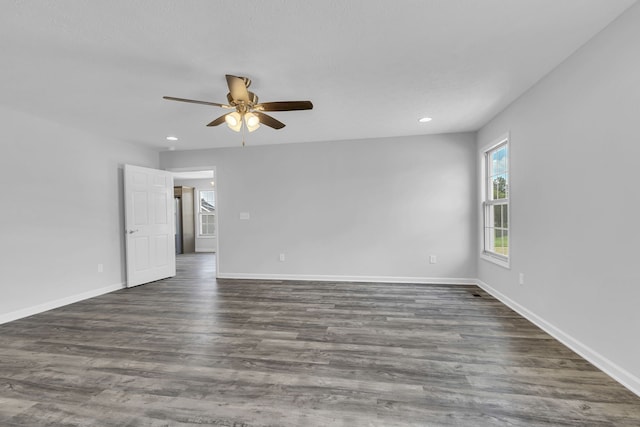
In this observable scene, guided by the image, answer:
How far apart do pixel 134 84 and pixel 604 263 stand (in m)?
4.06

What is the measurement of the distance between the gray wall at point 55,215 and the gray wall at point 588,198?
18.2ft

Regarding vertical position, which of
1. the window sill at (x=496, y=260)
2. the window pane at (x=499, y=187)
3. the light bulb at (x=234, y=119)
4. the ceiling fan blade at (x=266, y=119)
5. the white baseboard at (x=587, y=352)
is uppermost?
the ceiling fan blade at (x=266, y=119)

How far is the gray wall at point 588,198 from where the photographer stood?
1776 millimetres

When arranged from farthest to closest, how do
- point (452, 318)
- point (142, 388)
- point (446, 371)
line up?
Answer: point (452, 318) → point (446, 371) → point (142, 388)

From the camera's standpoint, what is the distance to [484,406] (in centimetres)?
167

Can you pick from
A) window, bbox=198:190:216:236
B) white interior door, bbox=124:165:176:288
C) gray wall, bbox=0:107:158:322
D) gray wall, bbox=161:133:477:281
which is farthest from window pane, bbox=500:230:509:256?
window, bbox=198:190:216:236

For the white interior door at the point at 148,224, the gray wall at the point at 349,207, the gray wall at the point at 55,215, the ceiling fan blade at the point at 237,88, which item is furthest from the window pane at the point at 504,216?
the gray wall at the point at 55,215

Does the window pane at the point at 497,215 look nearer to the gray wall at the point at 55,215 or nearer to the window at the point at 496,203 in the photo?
the window at the point at 496,203

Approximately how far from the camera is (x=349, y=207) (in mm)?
4707

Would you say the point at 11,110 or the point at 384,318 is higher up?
the point at 11,110

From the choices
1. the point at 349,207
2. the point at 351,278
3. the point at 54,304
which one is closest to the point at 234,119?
the point at 349,207

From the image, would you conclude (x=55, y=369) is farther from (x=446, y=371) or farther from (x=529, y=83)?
(x=529, y=83)

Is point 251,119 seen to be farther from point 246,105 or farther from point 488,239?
point 488,239

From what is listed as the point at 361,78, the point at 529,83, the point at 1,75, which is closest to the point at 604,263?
the point at 529,83
